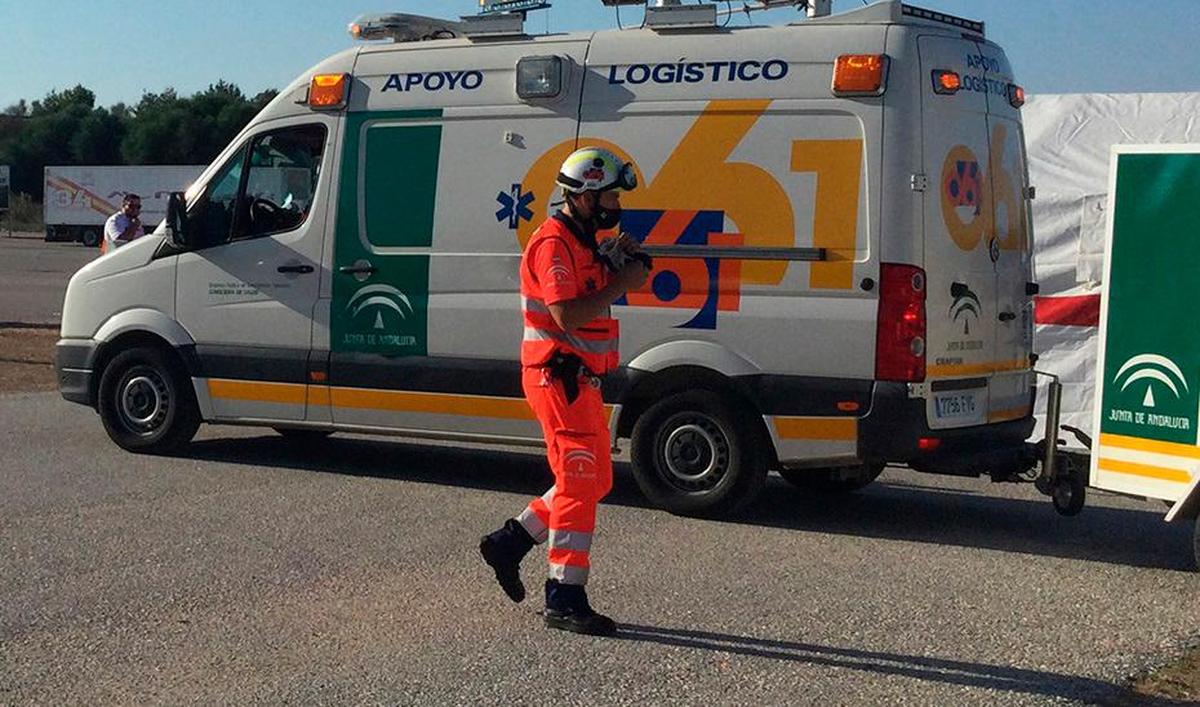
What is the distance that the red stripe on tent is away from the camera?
12.2 metres

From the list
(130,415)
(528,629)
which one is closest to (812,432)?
(528,629)

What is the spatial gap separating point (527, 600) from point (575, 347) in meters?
1.24

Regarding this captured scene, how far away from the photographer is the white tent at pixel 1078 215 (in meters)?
12.2

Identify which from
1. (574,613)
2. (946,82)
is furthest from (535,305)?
(946,82)

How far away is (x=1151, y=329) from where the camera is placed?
7.51m

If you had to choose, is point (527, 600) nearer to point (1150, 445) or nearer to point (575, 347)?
point (575, 347)

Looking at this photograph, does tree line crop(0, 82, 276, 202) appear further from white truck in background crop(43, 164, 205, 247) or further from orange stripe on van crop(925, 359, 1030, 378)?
orange stripe on van crop(925, 359, 1030, 378)

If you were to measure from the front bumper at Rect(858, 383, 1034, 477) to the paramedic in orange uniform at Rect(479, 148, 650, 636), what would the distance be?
238cm

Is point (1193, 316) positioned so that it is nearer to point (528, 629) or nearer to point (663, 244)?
point (663, 244)

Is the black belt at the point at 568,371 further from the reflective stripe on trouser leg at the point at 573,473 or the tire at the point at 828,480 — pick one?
the tire at the point at 828,480

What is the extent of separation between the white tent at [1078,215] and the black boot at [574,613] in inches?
283

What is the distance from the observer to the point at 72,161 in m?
81.8

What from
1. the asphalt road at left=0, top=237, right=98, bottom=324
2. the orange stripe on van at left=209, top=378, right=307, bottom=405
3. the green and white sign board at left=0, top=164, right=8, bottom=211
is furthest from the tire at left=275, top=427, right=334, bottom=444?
the green and white sign board at left=0, top=164, right=8, bottom=211

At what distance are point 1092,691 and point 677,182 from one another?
3.96 m
